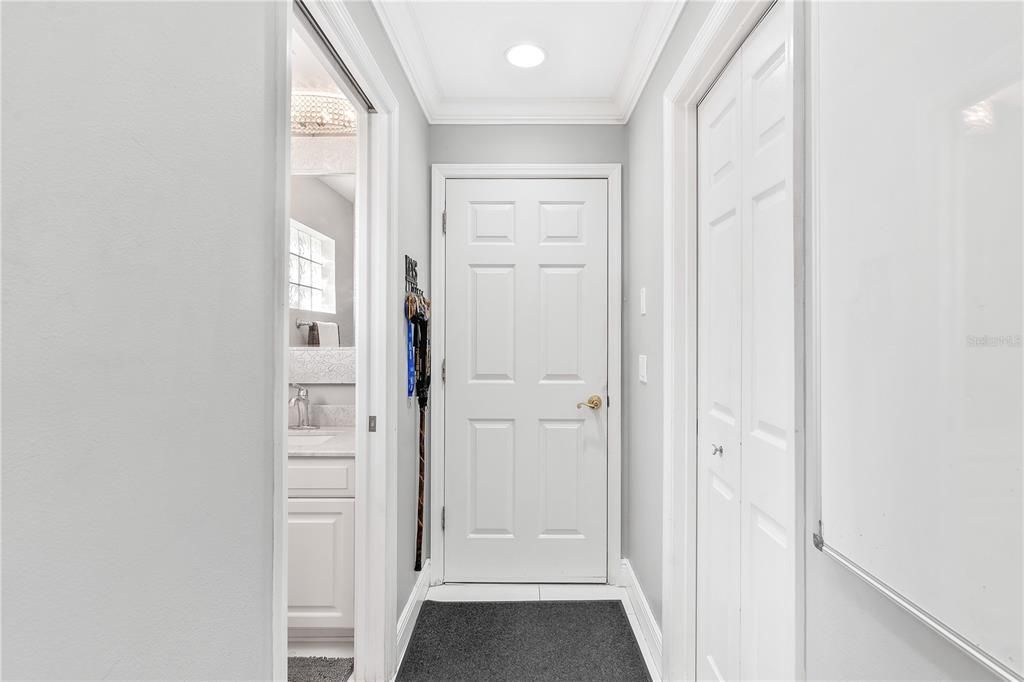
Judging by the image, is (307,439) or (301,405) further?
(301,405)

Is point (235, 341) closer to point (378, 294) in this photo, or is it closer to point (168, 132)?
point (168, 132)

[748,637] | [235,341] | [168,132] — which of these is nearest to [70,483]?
[235,341]

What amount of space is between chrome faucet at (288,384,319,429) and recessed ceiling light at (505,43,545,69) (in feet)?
5.93

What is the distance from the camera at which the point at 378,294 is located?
1936mm

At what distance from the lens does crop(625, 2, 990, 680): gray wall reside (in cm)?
79

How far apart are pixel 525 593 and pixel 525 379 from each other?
3.51 feet

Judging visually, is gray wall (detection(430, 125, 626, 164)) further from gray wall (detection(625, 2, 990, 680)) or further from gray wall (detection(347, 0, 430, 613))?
gray wall (detection(347, 0, 430, 613))

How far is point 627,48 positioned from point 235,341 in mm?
2004

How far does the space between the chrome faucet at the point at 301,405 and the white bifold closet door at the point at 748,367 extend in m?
1.83

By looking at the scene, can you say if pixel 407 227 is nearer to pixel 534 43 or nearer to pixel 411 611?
pixel 534 43

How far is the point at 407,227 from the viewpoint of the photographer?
7.51ft

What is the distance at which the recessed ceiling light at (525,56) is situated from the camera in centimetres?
221

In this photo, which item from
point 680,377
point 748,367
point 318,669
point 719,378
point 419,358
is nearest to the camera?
point 748,367

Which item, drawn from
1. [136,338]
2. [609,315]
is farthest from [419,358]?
[136,338]
